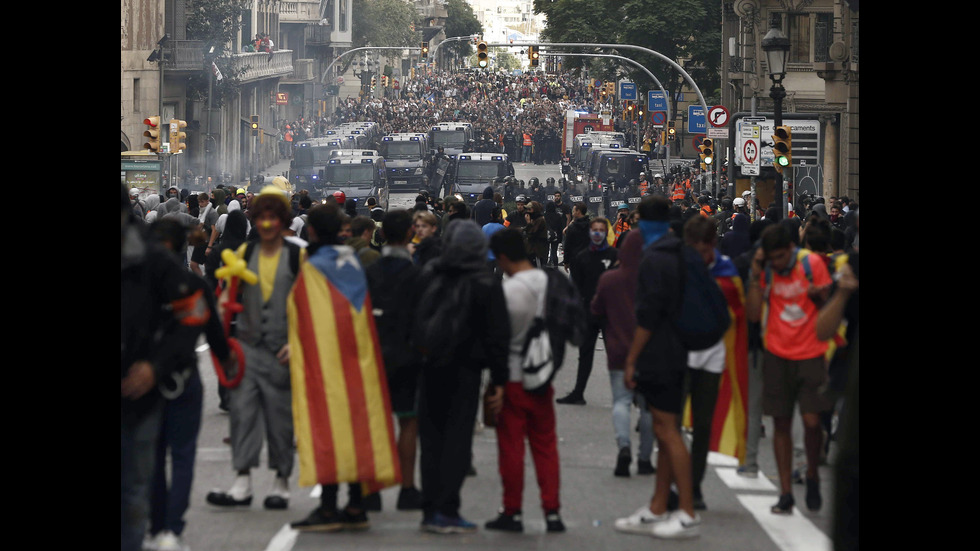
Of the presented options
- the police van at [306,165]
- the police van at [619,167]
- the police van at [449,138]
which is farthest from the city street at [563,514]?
the police van at [449,138]

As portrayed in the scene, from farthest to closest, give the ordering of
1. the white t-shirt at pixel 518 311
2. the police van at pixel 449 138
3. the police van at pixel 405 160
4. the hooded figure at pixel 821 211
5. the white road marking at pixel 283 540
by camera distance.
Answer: the police van at pixel 449 138 < the police van at pixel 405 160 < the hooded figure at pixel 821 211 < the white t-shirt at pixel 518 311 < the white road marking at pixel 283 540

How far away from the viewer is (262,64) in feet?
254

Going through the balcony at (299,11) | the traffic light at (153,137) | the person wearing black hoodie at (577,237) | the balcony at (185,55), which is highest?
the balcony at (299,11)

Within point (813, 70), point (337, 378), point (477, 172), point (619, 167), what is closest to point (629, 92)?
point (619, 167)

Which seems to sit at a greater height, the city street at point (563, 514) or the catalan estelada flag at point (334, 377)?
the catalan estelada flag at point (334, 377)

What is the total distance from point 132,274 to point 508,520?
9.07ft

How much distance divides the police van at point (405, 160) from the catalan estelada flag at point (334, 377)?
4353 cm

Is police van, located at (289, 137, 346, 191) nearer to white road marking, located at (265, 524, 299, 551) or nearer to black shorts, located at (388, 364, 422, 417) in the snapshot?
black shorts, located at (388, 364, 422, 417)

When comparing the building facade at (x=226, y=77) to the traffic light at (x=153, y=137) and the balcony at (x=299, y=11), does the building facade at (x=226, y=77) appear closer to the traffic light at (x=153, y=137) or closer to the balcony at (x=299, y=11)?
the balcony at (x=299, y=11)

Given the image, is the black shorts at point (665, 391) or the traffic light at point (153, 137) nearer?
the black shorts at point (665, 391)

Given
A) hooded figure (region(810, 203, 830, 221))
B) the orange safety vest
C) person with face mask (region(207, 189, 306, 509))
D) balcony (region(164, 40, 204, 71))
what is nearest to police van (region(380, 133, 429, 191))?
balcony (region(164, 40, 204, 71))

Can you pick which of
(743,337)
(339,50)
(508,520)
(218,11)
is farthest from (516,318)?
(339,50)

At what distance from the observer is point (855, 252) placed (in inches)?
301

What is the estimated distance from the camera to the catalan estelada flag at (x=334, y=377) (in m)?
7.87
